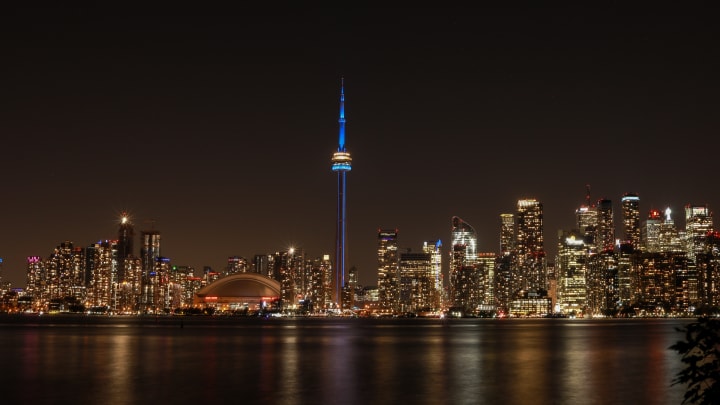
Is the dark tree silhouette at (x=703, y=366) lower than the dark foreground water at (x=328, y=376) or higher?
higher

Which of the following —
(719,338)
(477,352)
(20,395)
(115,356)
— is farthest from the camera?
(477,352)

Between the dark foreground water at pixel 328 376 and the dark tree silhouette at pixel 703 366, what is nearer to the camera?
the dark tree silhouette at pixel 703 366

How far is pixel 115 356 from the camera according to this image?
75375 mm

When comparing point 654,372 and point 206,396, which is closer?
point 206,396

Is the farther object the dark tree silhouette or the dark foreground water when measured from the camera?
the dark foreground water

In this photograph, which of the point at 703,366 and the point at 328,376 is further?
the point at 328,376

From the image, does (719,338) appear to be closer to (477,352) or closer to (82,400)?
A: (82,400)

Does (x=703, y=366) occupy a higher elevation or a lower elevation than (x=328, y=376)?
higher

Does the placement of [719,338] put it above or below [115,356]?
above

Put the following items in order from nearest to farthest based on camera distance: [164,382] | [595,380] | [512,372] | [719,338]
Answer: [719,338], [164,382], [595,380], [512,372]

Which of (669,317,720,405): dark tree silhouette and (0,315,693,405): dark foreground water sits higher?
(669,317,720,405): dark tree silhouette

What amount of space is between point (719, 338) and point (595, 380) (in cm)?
4154

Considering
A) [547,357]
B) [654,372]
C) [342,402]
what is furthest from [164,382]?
[547,357]

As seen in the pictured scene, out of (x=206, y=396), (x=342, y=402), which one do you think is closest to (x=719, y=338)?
(x=342, y=402)
